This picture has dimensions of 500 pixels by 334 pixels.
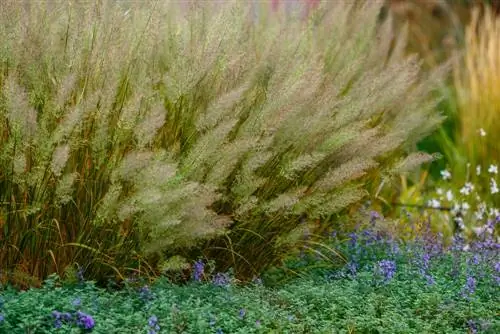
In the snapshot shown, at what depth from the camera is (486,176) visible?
6.27 meters

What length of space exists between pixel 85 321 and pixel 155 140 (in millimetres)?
941

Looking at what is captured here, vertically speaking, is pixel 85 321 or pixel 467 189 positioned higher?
pixel 85 321

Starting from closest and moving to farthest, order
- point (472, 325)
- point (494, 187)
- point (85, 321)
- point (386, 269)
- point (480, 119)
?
point (85, 321)
point (472, 325)
point (386, 269)
point (494, 187)
point (480, 119)

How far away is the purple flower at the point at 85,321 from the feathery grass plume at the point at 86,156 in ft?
1.30

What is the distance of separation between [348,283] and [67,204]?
1097mm

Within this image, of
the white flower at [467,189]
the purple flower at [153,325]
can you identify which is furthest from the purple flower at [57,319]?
the white flower at [467,189]

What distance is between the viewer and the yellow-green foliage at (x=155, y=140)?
3.50 m

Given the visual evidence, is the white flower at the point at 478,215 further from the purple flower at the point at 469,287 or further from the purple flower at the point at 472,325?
the purple flower at the point at 472,325

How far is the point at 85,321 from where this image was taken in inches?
124

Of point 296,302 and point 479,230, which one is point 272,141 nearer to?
point 296,302

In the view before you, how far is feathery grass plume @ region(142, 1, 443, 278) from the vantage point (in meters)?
3.72

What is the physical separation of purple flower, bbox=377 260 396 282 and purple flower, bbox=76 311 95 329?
1.20 metres

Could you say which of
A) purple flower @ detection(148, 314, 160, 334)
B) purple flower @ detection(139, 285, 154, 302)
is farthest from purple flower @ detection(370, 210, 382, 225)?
purple flower @ detection(148, 314, 160, 334)

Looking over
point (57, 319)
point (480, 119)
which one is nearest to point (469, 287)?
point (57, 319)
